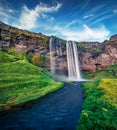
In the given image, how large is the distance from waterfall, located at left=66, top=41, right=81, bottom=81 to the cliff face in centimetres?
220

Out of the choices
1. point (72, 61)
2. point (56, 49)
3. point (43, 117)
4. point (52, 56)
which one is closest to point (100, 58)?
point (72, 61)

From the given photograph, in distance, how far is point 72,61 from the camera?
7862cm

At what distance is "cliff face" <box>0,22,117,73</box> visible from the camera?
243 ft

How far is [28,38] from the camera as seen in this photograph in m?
77.6

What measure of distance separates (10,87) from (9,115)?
1191cm

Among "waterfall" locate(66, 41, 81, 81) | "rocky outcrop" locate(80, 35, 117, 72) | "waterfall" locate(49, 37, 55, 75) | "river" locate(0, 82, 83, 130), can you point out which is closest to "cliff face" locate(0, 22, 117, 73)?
"rocky outcrop" locate(80, 35, 117, 72)

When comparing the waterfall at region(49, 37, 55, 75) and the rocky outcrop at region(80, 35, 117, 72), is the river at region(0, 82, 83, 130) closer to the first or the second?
the waterfall at region(49, 37, 55, 75)

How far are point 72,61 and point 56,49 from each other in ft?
32.0

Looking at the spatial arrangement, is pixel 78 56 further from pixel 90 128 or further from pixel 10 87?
pixel 90 128

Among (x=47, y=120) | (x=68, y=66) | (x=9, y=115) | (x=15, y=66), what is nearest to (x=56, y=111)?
(x=47, y=120)

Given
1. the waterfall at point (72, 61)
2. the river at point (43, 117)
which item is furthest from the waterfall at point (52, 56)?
the river at point (43, 117)

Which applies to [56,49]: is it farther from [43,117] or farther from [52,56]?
[43,117]

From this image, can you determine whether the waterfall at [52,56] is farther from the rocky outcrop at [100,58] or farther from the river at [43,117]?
the river at [43,117]

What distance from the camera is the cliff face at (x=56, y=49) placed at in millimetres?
73963
